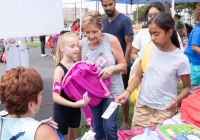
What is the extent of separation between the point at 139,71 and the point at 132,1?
9.89 meters

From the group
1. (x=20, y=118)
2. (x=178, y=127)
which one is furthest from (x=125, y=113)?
(x=20, y=118)

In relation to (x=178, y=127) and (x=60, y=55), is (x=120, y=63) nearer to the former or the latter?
(x=60, y=55)

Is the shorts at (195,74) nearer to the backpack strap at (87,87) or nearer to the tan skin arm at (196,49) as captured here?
the tan skin arm at (196,49)

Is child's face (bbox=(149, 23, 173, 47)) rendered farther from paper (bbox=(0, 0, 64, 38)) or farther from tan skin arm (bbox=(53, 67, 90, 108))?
paper (bbox=(0, 0, 64, 38))

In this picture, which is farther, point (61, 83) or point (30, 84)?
point (61, 83)

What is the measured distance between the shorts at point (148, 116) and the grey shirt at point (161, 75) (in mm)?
42

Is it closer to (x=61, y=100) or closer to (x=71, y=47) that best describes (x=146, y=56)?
(x=71, y=47)

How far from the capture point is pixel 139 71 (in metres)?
2.29

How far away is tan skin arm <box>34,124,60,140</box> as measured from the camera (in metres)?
1.38

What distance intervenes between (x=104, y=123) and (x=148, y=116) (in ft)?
1.57

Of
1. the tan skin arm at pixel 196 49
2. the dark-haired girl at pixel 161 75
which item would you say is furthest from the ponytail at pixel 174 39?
the tan skin arm at pixel 196 49

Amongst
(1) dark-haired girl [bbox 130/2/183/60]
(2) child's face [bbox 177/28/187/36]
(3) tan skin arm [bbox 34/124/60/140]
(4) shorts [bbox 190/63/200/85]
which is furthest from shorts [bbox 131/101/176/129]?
(2) child's face [bbox 177/28/187/36]

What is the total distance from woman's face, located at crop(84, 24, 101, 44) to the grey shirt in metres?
0.53

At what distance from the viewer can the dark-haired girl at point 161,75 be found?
1.99 m
